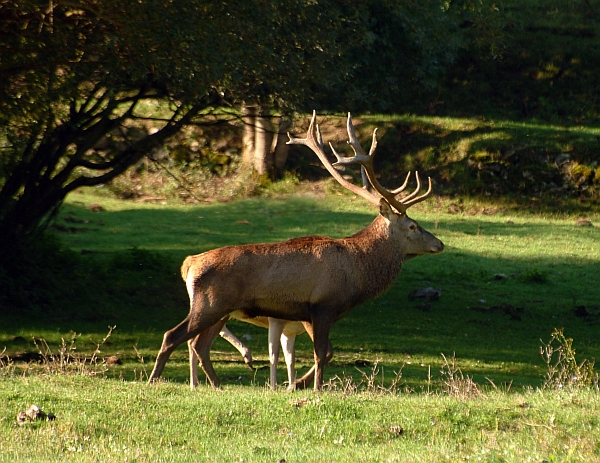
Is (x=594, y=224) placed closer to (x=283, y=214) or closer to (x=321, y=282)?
(x=283, y=214)

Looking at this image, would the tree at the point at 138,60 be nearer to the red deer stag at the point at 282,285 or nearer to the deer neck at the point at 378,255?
the red deer stag at the point at 282,285

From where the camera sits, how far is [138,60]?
13945mm

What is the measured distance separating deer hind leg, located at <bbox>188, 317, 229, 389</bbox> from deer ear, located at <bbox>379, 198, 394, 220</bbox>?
8.13ft

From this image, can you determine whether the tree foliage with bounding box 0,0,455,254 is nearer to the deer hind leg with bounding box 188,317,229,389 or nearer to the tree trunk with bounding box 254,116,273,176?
the deer hind leg with bounding box 188,317,229,389

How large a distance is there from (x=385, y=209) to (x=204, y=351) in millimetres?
2924

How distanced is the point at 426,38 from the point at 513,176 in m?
8.43

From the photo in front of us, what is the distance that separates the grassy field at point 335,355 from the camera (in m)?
7.85

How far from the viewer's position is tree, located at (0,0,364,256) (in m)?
13.5

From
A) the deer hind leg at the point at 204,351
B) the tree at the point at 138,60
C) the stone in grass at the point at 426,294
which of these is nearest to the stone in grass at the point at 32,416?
the deer hind leg at the point at 204,351

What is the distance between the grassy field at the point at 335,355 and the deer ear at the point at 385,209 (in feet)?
6.36

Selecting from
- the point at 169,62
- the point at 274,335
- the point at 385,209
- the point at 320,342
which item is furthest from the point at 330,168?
the point at 169,62

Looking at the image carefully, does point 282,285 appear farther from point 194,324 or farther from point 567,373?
point 567,373

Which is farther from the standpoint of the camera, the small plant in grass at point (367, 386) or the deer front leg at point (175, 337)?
the deer front leg at point (175, 337)

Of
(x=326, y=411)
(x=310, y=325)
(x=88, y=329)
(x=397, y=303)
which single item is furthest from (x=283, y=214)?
(x=326, y=411)
